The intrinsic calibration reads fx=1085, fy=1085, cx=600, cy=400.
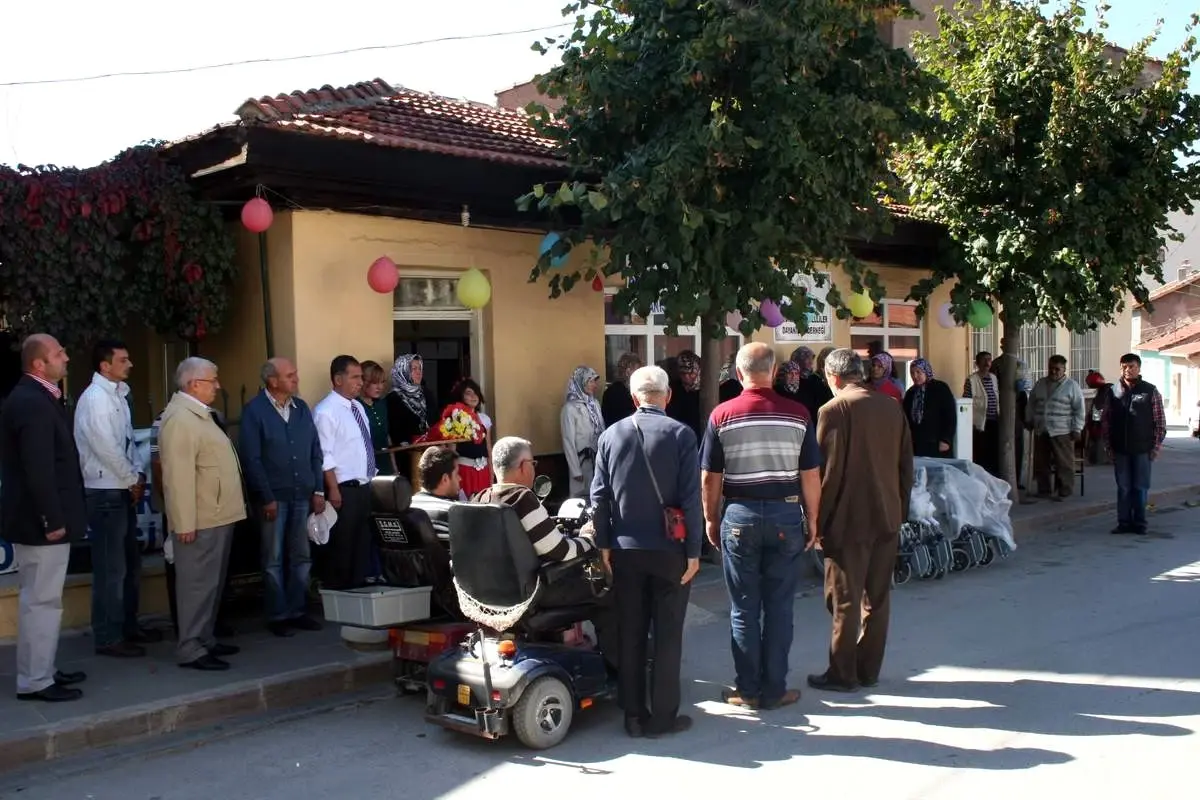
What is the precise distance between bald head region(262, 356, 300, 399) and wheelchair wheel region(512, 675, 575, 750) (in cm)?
296

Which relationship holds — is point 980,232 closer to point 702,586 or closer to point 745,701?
point 702,586

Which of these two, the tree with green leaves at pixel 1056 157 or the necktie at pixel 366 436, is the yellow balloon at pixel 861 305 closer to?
the tree with green leaves at pixel 1056 157

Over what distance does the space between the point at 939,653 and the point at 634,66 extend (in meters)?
4.98

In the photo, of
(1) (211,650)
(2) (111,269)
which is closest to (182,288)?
(2) (111,269)

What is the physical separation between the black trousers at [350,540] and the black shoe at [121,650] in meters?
1.29

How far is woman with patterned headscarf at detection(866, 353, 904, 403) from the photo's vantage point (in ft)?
35.5

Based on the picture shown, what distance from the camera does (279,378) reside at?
23.3 ft

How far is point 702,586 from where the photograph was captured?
906 cm

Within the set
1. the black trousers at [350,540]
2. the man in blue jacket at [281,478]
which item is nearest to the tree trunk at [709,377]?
the black trousers at [350,540]

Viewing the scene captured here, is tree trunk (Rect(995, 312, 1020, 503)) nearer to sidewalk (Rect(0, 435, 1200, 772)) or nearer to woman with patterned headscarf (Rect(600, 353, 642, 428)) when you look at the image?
woman with patterned headscarf (Rect(600, 353, 642, 428))

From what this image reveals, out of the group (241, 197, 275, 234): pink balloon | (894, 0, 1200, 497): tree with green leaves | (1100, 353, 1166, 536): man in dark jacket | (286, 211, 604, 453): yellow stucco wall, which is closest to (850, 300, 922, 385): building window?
(894, 0, 1200, 497): tree with green leaves

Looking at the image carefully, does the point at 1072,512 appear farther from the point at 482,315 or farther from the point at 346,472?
the point at 346,472

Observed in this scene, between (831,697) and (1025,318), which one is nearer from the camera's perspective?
(831,697)

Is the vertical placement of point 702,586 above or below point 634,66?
below
